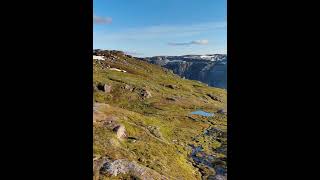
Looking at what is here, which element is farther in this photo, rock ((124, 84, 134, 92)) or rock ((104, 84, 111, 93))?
rock ((124, 84, 134, 92))

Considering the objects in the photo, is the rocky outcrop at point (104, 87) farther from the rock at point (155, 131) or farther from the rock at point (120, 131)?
the rock at point (120, 131)

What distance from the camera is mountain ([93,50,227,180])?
36750 millimetres

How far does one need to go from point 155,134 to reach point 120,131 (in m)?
10.1

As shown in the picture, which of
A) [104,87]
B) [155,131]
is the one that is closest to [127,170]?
[155,131]

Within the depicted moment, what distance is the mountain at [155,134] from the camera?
36.8 m

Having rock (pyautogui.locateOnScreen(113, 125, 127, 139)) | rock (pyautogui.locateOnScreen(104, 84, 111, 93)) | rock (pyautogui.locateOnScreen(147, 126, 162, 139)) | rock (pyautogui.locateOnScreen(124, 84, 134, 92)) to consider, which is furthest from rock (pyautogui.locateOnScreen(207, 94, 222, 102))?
rock (pyautogui.locateOnScreen(113, 125, 127, 139))

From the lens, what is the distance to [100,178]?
3053 cm

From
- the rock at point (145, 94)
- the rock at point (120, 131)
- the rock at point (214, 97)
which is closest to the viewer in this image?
the rock at point (120, 131)

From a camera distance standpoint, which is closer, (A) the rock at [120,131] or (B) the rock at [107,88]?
(A) the rock at [120,131]

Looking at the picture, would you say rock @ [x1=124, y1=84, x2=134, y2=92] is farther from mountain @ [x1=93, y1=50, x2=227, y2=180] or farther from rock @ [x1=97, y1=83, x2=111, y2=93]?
rock @ [x1=97, y1=83, x2=111, y2=93]

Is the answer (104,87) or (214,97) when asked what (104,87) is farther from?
(214,97)

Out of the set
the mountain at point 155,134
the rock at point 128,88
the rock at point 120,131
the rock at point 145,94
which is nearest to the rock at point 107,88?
the mountain at point 155,134
